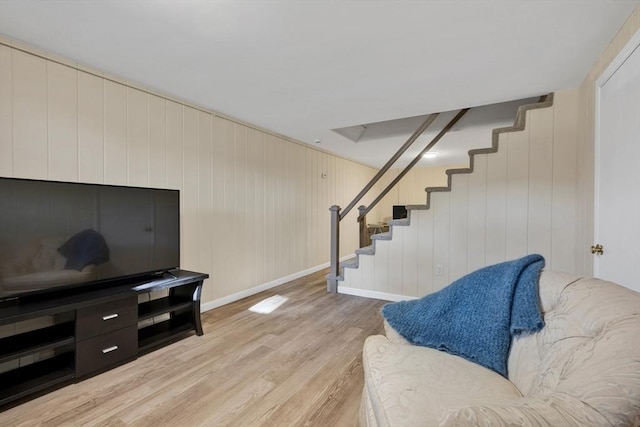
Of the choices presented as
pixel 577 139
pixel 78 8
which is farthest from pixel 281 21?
pixel 577 139

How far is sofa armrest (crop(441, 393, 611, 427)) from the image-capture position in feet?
2.01

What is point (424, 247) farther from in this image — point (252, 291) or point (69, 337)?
point (69, 337)

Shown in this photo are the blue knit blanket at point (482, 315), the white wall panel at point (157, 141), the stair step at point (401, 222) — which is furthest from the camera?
the stair step at point (401, 222)

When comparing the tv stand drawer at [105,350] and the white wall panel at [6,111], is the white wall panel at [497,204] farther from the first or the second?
the white wall panel at [6,111]

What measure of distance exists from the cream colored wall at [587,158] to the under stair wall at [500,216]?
0.16m

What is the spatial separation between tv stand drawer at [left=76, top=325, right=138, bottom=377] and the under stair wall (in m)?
2.67

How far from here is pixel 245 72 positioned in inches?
90.9

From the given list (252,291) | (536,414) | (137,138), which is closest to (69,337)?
(137,138)

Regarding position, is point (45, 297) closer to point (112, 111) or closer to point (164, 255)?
point (164, 255)

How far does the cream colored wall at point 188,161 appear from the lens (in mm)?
1986

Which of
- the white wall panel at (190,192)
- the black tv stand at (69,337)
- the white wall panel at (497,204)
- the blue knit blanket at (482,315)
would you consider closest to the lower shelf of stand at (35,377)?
the black tv stand at (69,337)

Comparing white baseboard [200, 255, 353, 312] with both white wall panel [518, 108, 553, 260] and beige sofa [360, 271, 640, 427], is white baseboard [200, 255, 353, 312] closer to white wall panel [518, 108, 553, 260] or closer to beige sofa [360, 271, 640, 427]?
beige sofa [360, 271, 640, 427]

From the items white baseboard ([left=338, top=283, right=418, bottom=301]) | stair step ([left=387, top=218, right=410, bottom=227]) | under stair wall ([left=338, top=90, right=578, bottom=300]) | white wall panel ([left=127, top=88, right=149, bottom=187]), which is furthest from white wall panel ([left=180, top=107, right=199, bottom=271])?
stair step ([left=387, top=218, right=410, bottom=227])

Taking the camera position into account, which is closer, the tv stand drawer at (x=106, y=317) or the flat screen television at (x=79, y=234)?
the flat screen television at (x=79, y=234)
